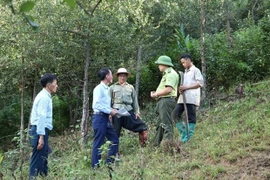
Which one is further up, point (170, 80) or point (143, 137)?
point (170, 80)

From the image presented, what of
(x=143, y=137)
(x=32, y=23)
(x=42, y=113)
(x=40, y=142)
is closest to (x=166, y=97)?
(x=143, y=137)

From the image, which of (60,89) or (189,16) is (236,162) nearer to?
(60,89)

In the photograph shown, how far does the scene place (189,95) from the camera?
6.32 m

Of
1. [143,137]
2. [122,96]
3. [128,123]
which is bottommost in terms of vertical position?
[143,137]

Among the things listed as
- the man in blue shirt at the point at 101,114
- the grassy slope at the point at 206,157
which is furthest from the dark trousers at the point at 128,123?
the man in blue shirt at the point at 101,114

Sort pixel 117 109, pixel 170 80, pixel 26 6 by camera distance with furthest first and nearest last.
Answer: pixel 117 109, pixel 170 80, pixel 26 6

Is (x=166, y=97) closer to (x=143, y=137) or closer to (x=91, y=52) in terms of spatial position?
(x=143, y=137)

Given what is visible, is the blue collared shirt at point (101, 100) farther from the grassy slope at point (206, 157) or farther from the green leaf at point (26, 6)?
the green leaf at point (26, 6)

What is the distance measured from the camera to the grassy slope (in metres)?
4.57

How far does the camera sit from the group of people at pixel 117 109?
4918mm

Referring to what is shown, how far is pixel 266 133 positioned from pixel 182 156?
1.47m

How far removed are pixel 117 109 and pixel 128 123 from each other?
1.21ft

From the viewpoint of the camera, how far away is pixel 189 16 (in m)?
15.8

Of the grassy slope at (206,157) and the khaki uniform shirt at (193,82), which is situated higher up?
the khaki uniform shirt at (193,82)
